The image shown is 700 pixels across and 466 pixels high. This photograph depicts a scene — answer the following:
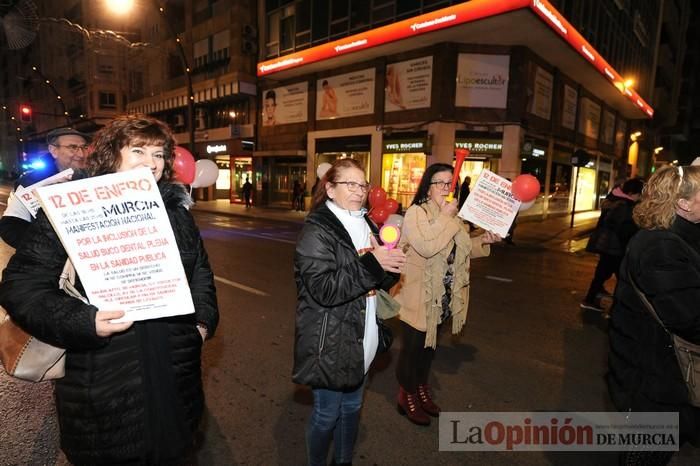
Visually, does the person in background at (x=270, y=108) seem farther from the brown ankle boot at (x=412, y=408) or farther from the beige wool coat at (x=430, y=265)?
the brown ankle boot at (x=412, y=408)

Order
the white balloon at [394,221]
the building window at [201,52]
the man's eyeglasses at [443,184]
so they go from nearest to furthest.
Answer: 1. the white balloon at [394,221]
2. the man's eyeglasses at [443,184]
3. the building window at [201,52]

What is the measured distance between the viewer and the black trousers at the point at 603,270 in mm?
5906

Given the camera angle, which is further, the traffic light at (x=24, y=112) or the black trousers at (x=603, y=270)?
the traffic light at (x=24, y=112)

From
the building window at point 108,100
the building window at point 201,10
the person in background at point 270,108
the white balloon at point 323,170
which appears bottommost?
the white balloon at point 323,170

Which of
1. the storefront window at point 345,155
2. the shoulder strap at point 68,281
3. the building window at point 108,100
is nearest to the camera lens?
the shoulder strap at point 68,281

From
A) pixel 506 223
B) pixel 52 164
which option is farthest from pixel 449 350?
pixel 52 164

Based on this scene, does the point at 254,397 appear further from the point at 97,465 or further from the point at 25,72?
the point at 25,72

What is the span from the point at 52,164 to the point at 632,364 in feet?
16.2

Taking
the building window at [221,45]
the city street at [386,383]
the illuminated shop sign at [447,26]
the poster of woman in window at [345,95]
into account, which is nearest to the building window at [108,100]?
the building window at [221,45]

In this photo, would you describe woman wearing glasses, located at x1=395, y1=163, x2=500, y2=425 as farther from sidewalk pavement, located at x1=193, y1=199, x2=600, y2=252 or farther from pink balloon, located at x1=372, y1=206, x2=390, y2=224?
sidewalk pavement, located at x1=193, y1=199, x2=600, y2=252

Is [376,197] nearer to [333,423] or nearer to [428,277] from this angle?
[428,277]

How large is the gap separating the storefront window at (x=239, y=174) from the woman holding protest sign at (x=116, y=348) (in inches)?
968

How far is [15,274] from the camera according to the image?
153 cm

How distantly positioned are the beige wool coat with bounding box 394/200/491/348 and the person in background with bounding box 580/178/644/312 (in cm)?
350
